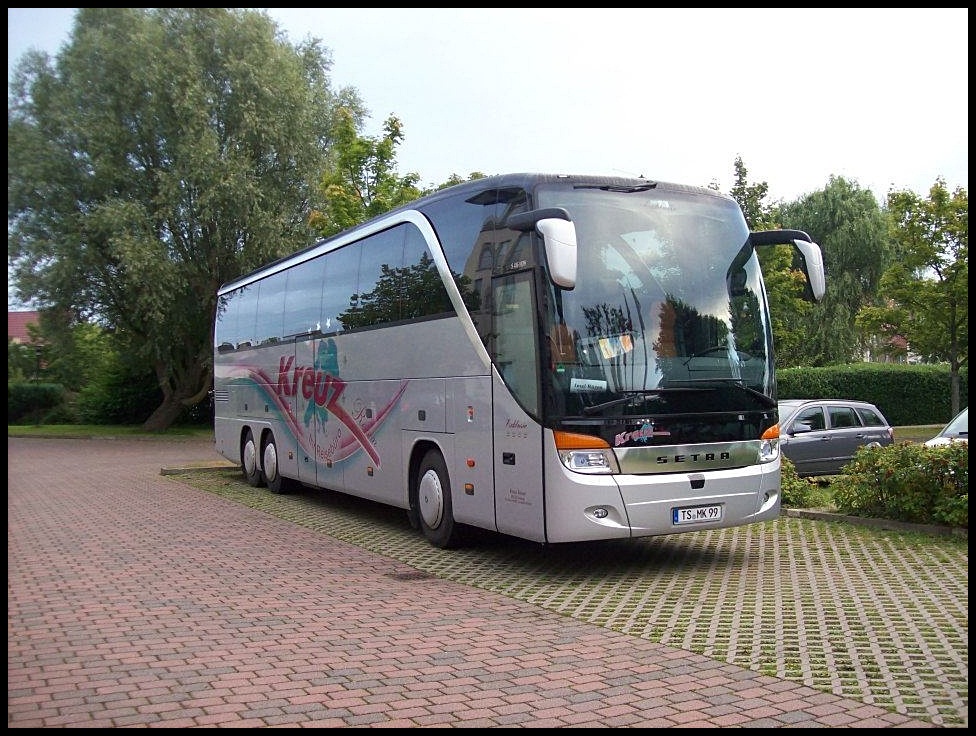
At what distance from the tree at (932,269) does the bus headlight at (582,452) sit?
877 inches

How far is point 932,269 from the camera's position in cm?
2945

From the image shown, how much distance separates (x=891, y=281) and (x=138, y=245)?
22630 mm

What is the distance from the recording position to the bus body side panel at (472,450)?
9.90m

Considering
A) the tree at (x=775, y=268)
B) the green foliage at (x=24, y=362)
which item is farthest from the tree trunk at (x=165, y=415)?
the tree at (x=775, y=268)

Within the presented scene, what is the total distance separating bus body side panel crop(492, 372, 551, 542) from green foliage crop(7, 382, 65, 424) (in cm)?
4500

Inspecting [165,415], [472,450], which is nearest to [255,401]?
[472,450]

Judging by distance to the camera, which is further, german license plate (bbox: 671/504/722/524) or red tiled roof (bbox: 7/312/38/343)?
red tiled roof (bbox: 7/312/38/343)

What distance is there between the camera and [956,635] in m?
6.88

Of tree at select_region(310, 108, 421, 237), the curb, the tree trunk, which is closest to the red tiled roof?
the tree trunk

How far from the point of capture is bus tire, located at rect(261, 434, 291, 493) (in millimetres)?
17219

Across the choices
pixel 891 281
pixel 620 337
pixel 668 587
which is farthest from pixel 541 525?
pixel 891 281

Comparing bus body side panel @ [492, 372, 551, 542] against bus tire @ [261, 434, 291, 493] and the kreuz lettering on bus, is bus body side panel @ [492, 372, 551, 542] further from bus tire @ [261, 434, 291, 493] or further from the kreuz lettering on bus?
bus tire @ [261, 434, 291, 493]

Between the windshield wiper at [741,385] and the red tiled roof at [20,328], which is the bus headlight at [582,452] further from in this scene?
the red tiled roof at [20,328]

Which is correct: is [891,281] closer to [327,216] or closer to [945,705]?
[327,216]
